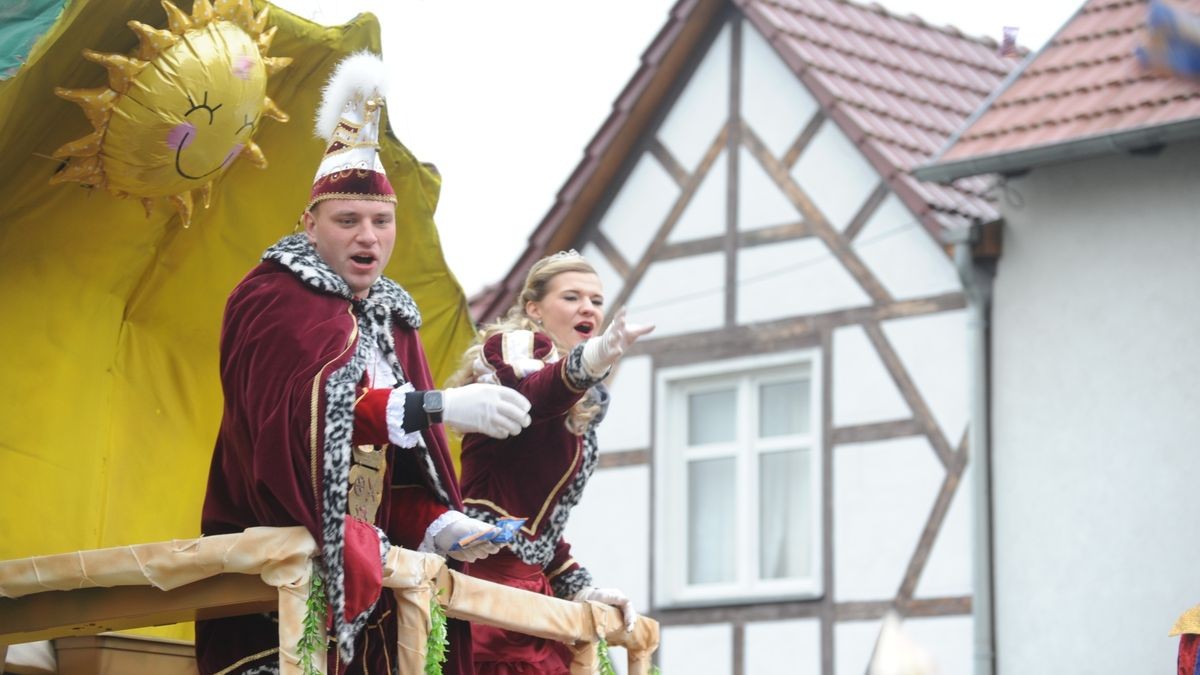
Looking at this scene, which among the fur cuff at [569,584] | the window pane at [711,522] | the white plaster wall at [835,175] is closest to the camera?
the fur cuff at [569,584]

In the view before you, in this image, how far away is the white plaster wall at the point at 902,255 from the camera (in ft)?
41.5

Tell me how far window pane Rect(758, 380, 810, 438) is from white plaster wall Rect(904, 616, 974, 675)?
5.08 feet

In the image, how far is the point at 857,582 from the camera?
41.2 ft

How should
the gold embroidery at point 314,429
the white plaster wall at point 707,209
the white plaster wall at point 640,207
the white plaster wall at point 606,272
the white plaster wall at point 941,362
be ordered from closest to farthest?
1. the gold embroidery at point 314,429
2. the white plaster wall at point 941,362
3. the white plaster wall at point 707,209
4. the white plaster wall at point 640,207
5. the white plaster wall at point 606,272

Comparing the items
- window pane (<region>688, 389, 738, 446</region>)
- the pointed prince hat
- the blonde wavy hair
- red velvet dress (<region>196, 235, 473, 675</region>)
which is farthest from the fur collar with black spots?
window pane (<region>688, 389, 738, 446</region>)

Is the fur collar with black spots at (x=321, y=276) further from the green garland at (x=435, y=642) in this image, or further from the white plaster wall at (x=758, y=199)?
the white plaster wall at (x=758, y=199)

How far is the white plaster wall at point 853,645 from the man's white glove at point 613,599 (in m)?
6.99

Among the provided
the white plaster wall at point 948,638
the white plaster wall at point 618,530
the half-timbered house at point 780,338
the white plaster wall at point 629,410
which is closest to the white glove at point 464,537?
the white plaster wall at point 948,638

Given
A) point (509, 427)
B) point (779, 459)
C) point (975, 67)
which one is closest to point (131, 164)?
point (509, 427)

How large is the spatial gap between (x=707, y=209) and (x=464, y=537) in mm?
9136

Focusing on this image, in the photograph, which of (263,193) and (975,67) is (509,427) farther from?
(975,67)

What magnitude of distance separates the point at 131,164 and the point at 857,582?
772cm

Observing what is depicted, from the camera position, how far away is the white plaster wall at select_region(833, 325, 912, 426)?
1269 cm

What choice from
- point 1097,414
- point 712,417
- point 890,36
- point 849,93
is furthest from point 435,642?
point 890,36
